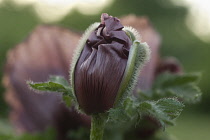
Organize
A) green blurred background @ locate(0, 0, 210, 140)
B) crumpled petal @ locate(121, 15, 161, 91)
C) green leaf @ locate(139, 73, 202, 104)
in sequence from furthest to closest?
green blurred background @ locate(0, 0, 210, 140) → crumpled petal @ locate(121, 15, 161, 91) → green leaf @ locate(139, 73, 202, 104)

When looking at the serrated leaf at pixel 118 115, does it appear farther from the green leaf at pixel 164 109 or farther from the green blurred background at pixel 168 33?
the green blurred background at pixel 168 33

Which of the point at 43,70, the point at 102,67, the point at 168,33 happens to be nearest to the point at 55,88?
the point at 102,67

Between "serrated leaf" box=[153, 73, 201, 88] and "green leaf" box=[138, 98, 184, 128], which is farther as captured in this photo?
"serrated leaf" box=[153, 73, 201, 88]

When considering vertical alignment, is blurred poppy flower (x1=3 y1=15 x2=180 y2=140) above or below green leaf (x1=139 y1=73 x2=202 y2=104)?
above

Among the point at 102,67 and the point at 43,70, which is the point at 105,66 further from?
the point at 43,70

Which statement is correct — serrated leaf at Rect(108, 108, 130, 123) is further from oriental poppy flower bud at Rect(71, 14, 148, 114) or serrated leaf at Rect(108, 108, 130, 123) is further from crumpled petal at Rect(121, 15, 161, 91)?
crumpled petal at Rect(121, 15, 161, 91)

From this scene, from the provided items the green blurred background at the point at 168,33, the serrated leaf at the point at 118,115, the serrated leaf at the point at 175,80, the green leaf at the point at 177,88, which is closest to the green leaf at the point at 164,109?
the serrated leaf at the point at 118,115

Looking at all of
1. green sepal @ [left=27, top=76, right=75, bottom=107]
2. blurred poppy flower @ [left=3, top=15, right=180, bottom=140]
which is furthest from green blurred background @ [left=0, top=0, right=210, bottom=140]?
green sepal @ [left=27, top=76, right=75, bottom=107]
